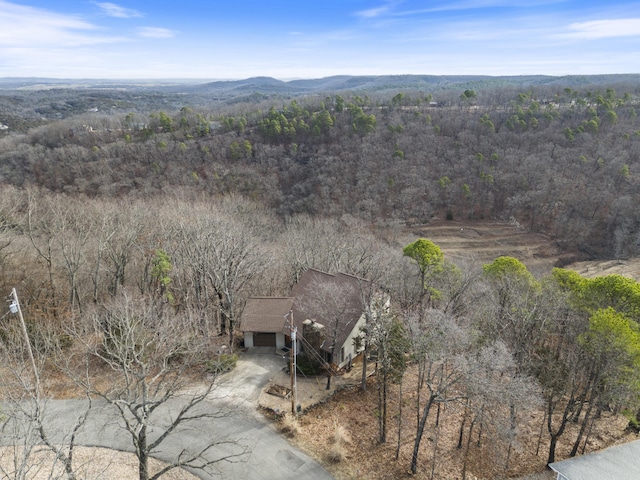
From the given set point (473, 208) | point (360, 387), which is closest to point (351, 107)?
point (473, 208)

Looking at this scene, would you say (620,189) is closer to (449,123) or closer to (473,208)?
(473,208)

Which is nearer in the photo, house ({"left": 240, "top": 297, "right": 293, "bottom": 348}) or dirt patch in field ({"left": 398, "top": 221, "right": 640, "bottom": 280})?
house ({"left": 240, "top": 297, "right": 293, "bottom": 348})

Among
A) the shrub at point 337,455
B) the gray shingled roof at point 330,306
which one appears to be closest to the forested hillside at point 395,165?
the gray shingled roof at point 330,306

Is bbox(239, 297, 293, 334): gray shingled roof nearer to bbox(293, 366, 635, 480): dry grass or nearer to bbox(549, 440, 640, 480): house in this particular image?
bbox(293, 366, 635, 480): dry grass

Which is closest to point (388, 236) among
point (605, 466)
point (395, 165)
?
point (395, 165)

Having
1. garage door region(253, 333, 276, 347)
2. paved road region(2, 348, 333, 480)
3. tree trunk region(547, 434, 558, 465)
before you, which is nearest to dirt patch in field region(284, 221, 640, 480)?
tree trunk region(547, 434, 558, 465)

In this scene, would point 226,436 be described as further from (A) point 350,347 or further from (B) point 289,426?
(A) point 350,347

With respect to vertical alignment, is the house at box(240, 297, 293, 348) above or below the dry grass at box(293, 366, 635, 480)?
above
